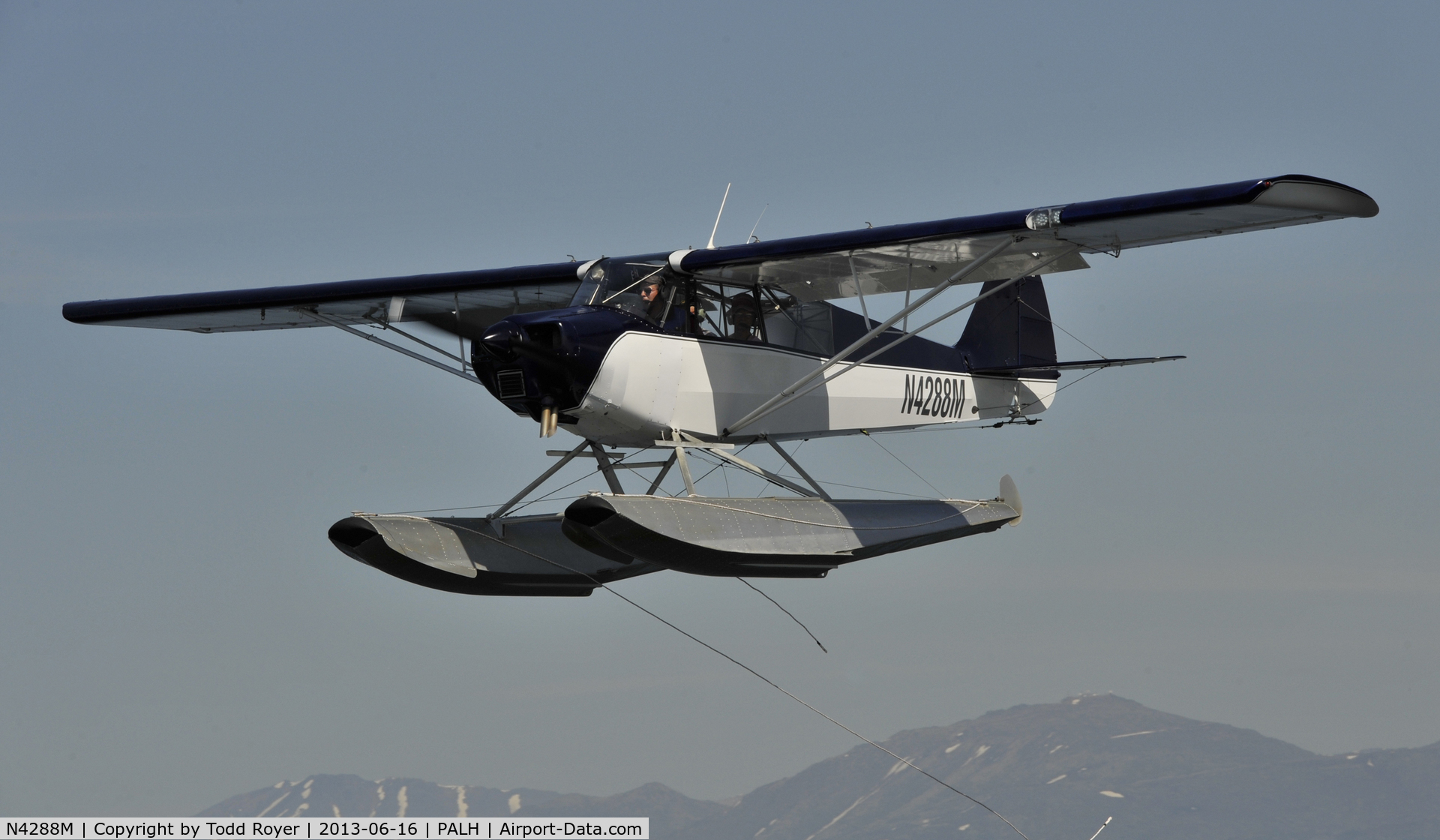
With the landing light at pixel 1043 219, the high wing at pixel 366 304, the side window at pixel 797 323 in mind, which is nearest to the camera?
the landing light at pixel 1043 219

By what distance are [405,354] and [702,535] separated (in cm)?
498

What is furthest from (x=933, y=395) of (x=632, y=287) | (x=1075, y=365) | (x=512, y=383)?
(x=512, y=383)

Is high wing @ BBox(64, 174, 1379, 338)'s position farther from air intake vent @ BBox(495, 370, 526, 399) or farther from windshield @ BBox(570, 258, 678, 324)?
air intake vent @ BBox(495, 370, 526, 399)

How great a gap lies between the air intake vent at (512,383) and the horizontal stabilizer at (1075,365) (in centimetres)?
721

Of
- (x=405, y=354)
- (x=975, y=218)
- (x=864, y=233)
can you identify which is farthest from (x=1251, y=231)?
(x=405, y=354)

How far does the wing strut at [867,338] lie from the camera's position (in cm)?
1367

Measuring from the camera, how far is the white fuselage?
43.8 ft

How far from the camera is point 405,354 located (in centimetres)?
1611

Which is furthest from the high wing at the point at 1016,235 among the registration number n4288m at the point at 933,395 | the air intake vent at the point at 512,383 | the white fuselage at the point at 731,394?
the air intake vent at the point at 512,383

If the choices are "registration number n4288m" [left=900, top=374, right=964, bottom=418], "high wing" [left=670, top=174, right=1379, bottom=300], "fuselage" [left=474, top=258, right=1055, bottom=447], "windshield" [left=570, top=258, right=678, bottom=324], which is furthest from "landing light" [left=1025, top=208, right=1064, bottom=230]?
"registration number n4288m" [left=900, top=374, right=964, bottom=418]

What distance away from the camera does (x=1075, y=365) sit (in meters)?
17.7

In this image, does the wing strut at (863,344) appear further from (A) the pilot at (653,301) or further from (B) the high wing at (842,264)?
(A) the pilot at (653,301)

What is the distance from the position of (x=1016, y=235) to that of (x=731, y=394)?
3.13 meters

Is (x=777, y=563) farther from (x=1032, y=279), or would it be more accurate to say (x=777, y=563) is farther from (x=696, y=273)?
(x=1032, y=279)
